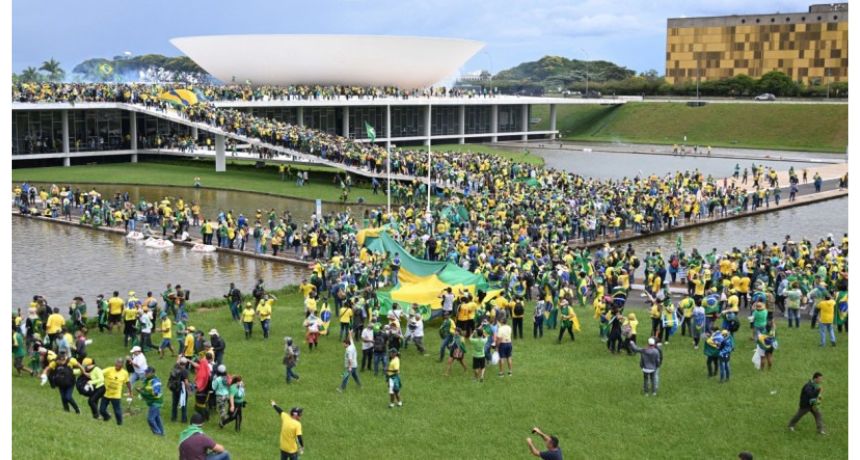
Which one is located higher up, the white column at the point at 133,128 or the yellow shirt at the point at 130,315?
the white column at the point at 133,128

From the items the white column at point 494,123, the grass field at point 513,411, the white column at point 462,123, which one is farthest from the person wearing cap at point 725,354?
the white column at point 494,123

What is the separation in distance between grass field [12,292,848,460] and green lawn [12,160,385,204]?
23.6m

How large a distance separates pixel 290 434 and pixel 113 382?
10.5ft

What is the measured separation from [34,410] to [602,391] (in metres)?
8.27

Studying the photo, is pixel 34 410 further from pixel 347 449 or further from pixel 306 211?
pixel 306 211

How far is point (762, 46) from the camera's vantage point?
97062 millimetres

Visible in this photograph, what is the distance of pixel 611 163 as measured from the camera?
5781cm

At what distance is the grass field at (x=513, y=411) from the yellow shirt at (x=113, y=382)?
0.45m

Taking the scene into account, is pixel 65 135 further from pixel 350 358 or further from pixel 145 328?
pixel 350 358

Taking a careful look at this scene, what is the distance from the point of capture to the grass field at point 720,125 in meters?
68.6

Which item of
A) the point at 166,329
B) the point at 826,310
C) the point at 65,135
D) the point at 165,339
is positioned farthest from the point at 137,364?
the point at 65,135

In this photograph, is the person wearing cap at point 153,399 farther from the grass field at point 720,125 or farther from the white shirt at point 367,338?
the grass field at point 720,125
